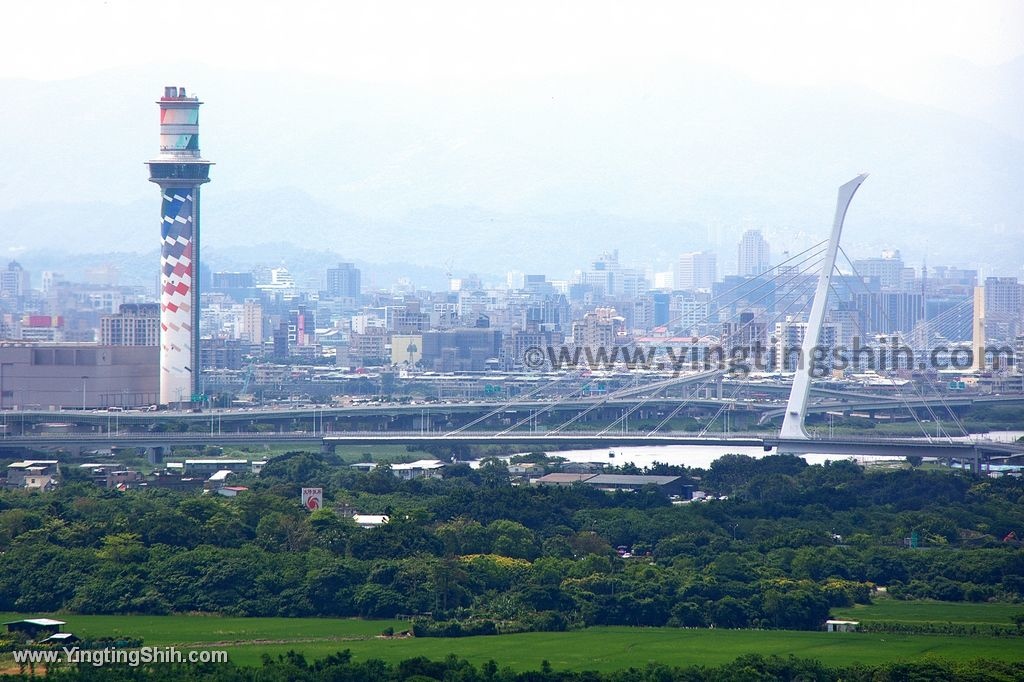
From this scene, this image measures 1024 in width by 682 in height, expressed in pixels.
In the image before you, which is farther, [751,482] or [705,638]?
[751,482]

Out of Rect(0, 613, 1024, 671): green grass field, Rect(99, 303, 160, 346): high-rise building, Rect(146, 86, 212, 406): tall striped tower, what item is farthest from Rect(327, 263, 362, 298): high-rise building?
Rect(0, 613, 1024, 671): green grass field

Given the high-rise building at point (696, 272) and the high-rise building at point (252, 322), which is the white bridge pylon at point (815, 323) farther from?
the high-rise building at point (696, 272)

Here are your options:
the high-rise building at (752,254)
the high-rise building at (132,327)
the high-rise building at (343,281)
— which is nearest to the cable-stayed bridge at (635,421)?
the high-rise building at (132,327)

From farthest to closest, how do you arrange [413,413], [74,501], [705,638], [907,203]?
[907,203] → [413,413] → [74,501] → [705,638]

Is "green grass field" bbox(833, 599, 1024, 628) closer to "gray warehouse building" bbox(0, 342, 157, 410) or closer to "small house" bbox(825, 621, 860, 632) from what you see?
"small house" bbox(825, 621, 860, 632)

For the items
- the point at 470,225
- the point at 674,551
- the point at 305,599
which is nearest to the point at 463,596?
the point at 305,599

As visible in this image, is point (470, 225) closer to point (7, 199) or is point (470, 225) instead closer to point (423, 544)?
point (7, 199)
